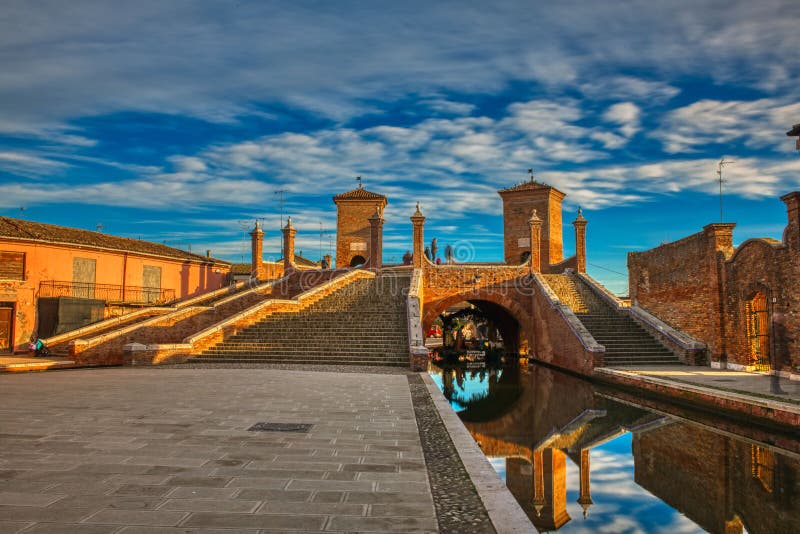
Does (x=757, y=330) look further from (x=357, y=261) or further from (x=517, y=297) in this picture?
(x=357, y=261)

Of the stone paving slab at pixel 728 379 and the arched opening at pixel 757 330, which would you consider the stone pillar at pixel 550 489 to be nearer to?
the stone paving slab at pixel 728 379

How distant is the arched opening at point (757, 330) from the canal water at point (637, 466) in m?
4.35

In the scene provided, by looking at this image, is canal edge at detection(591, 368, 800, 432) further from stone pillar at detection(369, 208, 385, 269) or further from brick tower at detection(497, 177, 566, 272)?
brick tower at detection(497, 177, 566, 272)

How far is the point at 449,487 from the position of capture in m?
4.55

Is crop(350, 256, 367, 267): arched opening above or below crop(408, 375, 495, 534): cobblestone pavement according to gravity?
above

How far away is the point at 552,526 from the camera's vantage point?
5.24m

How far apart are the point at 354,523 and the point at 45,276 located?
24.3 meters

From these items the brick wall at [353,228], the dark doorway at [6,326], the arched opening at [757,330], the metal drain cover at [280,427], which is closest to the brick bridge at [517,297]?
the arched opening at [757,330]

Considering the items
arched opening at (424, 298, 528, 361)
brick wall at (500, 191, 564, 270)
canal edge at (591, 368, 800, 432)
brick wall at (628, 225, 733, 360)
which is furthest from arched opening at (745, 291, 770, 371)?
brick wall at (500, 191, 564, 270)

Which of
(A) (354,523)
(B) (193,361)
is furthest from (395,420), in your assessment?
(B) (193,361)

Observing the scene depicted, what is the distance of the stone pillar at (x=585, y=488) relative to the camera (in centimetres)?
596

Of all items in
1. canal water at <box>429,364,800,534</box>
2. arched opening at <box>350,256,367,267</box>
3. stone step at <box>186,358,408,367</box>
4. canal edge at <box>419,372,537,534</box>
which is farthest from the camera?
arched opening at <box>350,256,367,267</box>

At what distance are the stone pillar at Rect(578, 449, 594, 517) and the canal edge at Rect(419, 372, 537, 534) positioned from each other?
1302 mm

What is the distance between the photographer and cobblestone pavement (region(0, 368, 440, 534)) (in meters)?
3.58
